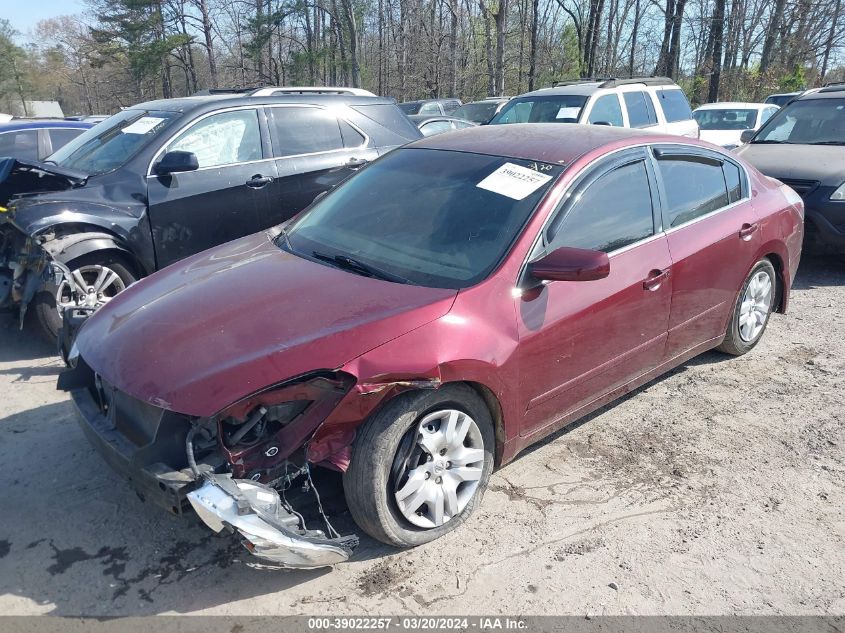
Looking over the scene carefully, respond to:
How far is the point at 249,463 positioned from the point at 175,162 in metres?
3.51

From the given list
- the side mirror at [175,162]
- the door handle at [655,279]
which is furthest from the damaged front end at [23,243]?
the door handle at [655,279]

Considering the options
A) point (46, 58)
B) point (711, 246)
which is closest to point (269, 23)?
point (46, 58)

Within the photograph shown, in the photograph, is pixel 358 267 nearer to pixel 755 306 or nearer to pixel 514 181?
pixel 514 181

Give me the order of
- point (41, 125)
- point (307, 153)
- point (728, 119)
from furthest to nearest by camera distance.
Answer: point (728, 119) < point (41, 125) < point (307, 153)

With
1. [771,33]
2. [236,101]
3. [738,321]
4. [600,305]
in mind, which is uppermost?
[771,33]

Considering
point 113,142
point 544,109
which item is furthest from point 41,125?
point 544,109

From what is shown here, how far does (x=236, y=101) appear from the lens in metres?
6.02

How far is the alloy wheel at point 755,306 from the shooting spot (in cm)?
486

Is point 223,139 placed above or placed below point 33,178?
above

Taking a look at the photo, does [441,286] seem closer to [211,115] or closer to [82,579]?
[82,579]

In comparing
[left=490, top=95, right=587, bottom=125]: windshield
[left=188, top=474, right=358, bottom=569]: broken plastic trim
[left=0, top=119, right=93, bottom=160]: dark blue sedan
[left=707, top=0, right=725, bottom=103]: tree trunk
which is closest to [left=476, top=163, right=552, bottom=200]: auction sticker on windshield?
→ [left=188, top=474, right=358, bottom=569]: broken plastic trim

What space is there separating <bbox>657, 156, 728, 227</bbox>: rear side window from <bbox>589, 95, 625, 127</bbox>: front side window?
4.99 meters

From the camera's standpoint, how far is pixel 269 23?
117 ft

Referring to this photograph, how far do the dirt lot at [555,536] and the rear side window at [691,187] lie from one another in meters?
1.23
